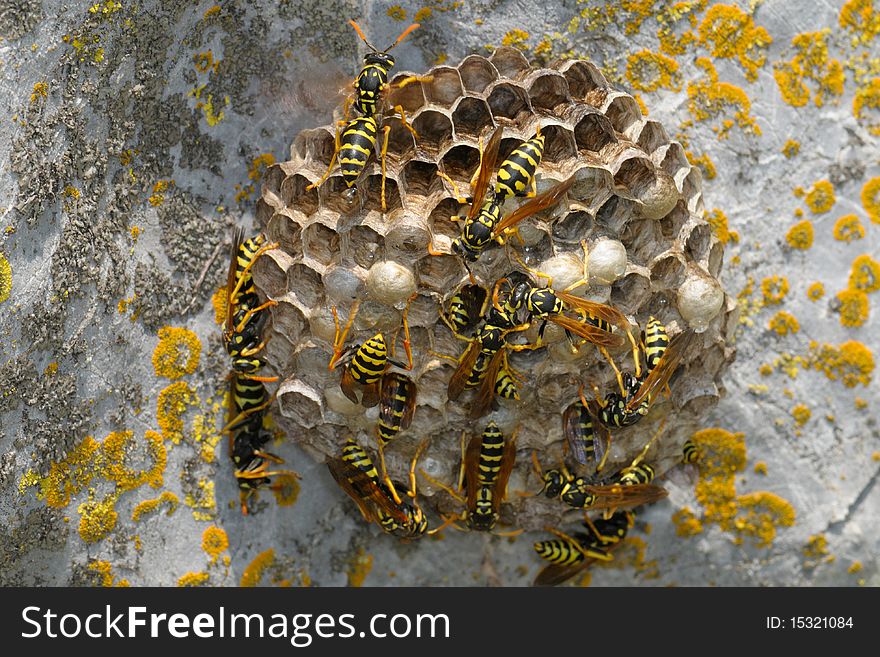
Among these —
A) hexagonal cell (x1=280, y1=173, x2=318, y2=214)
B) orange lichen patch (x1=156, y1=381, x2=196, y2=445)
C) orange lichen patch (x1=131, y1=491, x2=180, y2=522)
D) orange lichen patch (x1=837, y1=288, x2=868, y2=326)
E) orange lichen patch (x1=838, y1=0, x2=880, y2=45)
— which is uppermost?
orange lichen patch (x1=838, y1=0, x2=880, y2=45)

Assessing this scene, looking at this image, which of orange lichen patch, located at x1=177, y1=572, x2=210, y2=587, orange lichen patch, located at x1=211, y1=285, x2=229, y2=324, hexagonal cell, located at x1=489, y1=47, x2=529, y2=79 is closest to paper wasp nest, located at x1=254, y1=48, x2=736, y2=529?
hexagonal cell, located at x1=489, y1=47, x2=529, y2=79

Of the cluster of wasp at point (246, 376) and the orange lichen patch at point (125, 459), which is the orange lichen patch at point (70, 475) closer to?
the orange lichen patch at point (125, 459)

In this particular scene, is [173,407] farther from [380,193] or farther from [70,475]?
[380,193]

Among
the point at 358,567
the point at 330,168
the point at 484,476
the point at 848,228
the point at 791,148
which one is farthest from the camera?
the point at 358,567

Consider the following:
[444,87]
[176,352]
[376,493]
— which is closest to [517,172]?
[444,87]

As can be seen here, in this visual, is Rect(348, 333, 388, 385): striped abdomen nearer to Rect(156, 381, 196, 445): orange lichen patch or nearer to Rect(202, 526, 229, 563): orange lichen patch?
Rect(156, 381, 196, 445): orange lichen patch

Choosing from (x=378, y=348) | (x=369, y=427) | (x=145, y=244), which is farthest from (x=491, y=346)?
(x=145, y=244)

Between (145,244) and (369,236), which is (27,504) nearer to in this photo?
(145,244)

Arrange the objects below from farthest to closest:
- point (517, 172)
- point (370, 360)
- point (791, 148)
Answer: point (791, 148) → point (370, 360) → point (517, 172)
